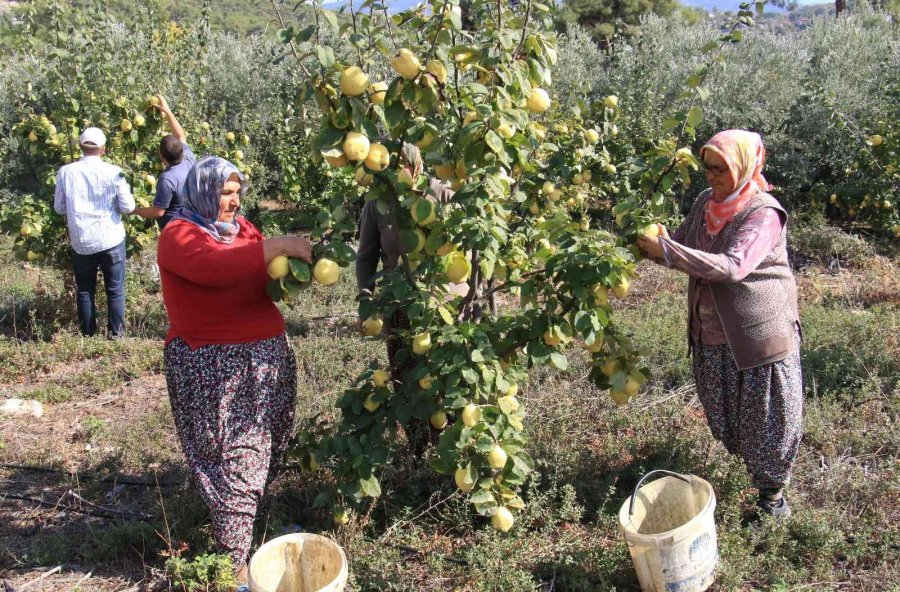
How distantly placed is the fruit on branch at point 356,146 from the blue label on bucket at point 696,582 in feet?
5.03

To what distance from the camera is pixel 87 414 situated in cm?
421

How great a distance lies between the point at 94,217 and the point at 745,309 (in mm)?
4243

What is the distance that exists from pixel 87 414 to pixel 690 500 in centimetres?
332

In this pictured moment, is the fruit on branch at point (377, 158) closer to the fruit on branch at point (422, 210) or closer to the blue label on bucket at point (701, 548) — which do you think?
the fruit on branch at point (422, 210)

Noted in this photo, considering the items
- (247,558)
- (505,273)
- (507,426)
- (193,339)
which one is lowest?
(247,558)

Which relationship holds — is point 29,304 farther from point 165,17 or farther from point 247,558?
point 165,17

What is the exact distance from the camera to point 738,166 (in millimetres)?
2529

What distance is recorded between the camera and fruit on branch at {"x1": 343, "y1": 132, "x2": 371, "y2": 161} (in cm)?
204

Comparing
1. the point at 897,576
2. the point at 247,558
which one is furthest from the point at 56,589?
the point at 897,576

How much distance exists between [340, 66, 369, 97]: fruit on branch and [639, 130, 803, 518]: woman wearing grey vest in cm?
109

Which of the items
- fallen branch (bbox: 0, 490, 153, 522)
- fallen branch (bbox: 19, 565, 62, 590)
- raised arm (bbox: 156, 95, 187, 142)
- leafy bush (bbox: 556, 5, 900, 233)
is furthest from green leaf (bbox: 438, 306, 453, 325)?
leafy bush (bbox: 556, 5, 900, 233)

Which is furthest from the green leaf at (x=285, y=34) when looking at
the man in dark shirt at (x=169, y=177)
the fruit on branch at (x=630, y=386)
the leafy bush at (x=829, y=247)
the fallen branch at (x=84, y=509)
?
the leafy bush at (x=829, y=247)

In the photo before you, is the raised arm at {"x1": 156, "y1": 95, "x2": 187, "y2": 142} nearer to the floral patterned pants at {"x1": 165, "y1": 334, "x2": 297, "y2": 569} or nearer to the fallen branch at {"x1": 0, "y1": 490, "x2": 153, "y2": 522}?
the fallen branch at {"x1": 0, "y1": 490, "x2": 153, "y2": 522}

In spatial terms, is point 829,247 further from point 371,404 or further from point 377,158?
point 377,158
